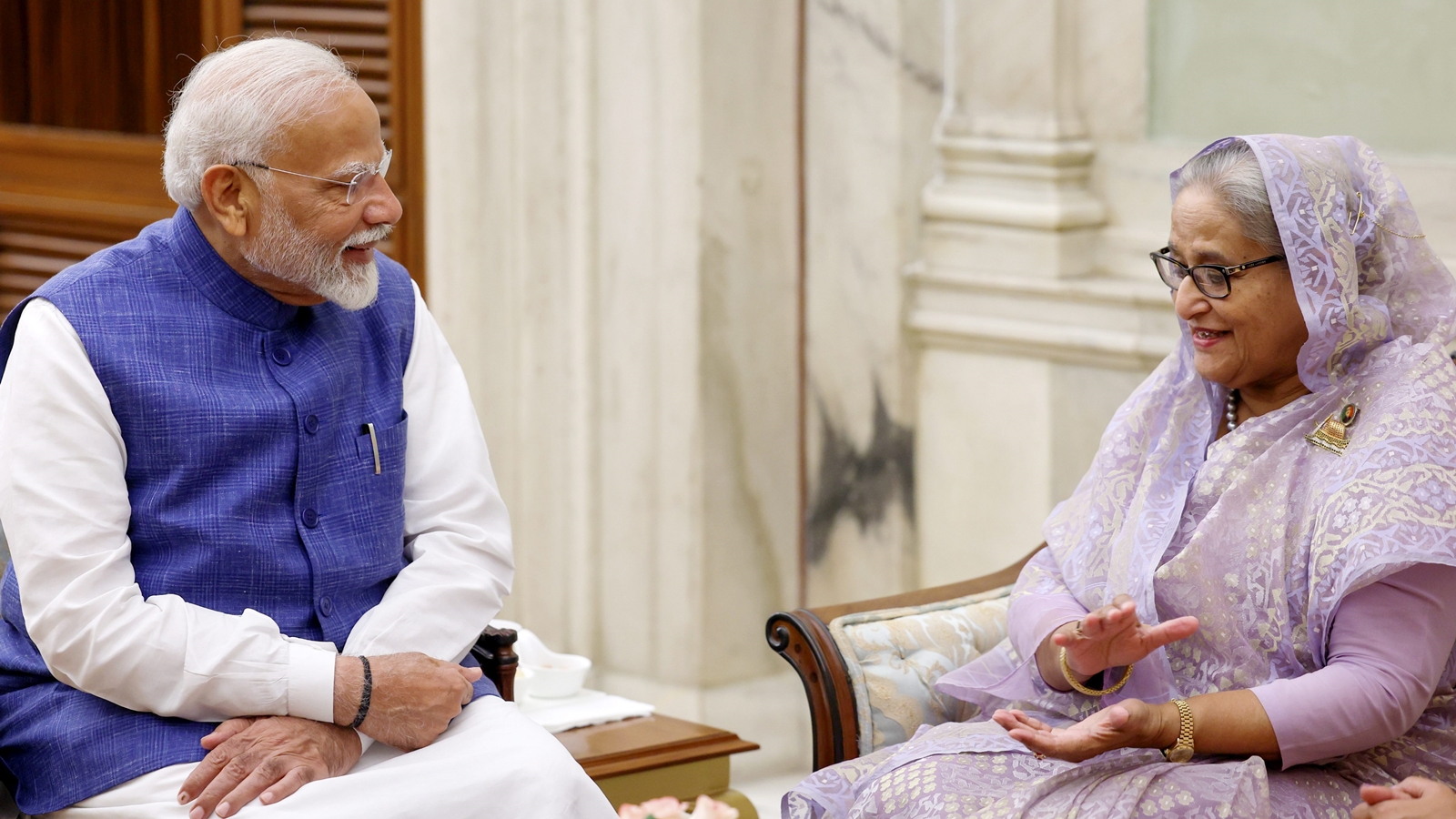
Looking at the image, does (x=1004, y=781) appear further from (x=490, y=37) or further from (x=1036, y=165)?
(x=490, y=37)

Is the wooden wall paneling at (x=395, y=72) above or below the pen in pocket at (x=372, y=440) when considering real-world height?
above

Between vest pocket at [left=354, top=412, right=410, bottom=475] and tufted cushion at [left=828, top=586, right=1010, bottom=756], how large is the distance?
74 cm

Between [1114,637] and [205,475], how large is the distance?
50.9 inches

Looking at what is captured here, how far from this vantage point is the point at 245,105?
8.16 ft

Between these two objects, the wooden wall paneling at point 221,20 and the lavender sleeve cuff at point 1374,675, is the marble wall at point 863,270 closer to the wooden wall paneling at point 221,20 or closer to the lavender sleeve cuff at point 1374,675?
the wooden wall paneling at point 221,20

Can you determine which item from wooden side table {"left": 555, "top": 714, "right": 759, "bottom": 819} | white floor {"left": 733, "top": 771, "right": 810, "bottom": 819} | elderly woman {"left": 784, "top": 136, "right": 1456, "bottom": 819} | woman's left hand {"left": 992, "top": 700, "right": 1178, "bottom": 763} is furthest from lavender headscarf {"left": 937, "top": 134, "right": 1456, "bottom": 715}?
white floor {"left": 733, "top": 771, "right": 810, "bottom": 819}

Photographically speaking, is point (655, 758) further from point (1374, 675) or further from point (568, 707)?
point (1374, 675)

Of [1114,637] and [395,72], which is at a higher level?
[395,72]

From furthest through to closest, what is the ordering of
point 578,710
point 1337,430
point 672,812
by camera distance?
point 578,710 → point 1337,430 → point 672,812

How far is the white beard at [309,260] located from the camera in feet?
8.24

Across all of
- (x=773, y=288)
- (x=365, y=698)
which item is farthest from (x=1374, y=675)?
(x=773, y=288)

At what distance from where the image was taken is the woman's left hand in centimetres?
225

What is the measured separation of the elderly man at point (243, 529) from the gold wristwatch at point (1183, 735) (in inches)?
31.8

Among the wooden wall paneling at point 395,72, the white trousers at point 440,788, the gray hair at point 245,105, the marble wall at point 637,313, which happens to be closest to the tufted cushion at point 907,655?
the white trousers at point 440,788
